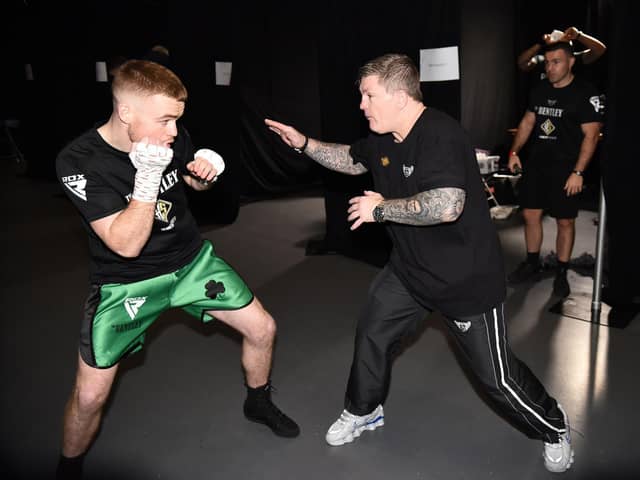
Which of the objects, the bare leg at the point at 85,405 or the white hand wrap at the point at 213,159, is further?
the white hand wrap at the point at 213,159

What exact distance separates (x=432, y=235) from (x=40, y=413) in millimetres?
1976

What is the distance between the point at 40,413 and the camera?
254 cm

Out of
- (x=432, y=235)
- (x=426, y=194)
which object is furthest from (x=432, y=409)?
(x=426, y=194)

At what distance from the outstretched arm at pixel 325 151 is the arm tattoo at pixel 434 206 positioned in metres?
0.60

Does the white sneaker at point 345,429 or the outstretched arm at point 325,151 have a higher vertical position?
the outstretched arm at point 325,151

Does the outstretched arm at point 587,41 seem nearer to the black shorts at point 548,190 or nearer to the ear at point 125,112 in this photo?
the black shorts at point 548,190

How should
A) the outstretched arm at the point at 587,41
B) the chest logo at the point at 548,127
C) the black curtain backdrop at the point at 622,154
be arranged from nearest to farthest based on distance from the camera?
the black curtain backdrop at the point at 622,154 → the outstretched arm at the point at 587,41 → the chest logo at the point at 548,127

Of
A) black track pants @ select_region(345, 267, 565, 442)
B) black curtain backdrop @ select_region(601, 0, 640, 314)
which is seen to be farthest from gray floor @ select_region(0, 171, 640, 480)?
black curtain backdrop @ select_region(601, 0, 640, 314)

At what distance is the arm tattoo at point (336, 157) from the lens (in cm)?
230

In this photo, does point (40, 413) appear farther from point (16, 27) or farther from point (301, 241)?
point (16, 27)

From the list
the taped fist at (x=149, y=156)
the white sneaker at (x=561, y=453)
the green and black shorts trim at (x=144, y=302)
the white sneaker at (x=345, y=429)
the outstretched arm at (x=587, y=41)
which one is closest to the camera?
the taped fist at (x=149, y=156)

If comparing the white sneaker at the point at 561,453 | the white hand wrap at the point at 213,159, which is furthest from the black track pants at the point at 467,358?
the white hand wrap at the point at 213,159

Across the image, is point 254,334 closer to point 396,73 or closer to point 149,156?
point 149,156

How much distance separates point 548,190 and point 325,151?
6.74 feet
